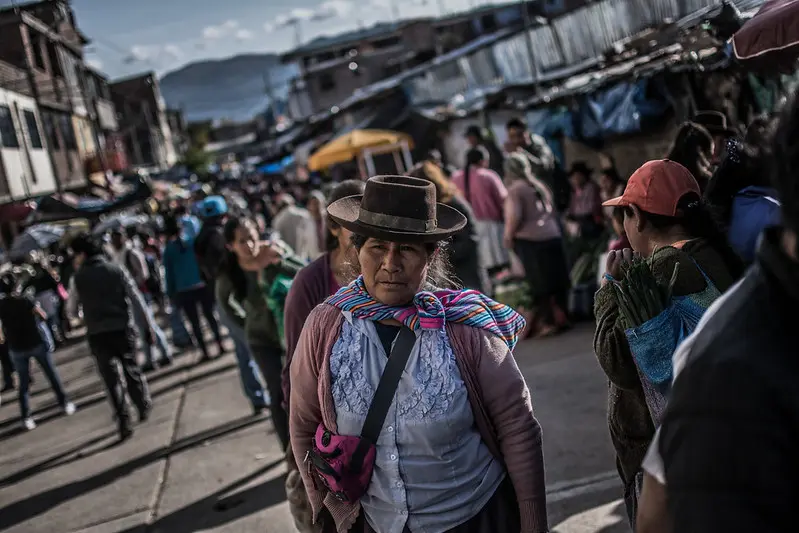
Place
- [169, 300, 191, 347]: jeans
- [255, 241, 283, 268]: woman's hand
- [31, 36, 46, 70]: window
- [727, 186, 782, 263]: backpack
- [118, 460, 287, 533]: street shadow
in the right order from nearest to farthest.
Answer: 1. [727, 186, 782, 263]: backpack
2. [255, 241, 283, 268]: woman's hand
3. [118, 460, 287, 533]: street shadow
4. [169, 300, 191, 347]: jeans
5. [31, 36, 46, 70]: window

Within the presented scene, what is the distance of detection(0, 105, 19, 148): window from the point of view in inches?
1086

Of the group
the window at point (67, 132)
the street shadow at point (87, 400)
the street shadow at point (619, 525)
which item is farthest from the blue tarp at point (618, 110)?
the window at point (67, 132)

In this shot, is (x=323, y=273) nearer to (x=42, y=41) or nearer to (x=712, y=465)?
(x=712, y=465)

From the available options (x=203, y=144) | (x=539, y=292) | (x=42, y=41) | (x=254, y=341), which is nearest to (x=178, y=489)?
→ (x=254, y=341)

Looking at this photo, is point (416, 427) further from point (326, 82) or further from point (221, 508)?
point (326, 82)

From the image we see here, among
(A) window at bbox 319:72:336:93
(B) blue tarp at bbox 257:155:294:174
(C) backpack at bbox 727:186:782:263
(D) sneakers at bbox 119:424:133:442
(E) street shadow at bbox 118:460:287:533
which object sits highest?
(A) window at bbox 319:72:336:93

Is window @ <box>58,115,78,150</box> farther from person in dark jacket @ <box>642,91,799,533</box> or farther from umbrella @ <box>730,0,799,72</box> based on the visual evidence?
person in dark jacket @ <box>642,91,799,533</box>

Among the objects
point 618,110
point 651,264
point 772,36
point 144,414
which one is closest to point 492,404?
point 651,264

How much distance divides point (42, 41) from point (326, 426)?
4233 cm

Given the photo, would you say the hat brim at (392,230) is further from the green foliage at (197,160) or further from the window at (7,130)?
the green foliage at (197,160)

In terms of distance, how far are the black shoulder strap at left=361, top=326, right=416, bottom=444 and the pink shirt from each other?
23.7 ft

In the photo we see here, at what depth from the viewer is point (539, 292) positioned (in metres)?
8.27

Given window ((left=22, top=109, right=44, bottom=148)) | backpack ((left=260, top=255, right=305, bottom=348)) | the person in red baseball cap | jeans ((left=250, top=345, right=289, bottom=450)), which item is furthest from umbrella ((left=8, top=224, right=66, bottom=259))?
window ((left=22, top=109, right=44, bottom=148))

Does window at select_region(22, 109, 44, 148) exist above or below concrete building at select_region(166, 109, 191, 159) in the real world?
below
